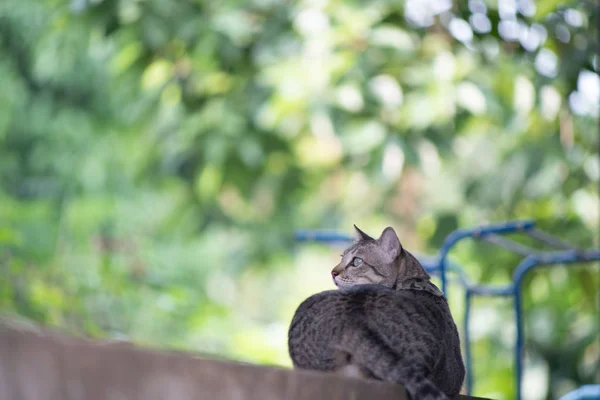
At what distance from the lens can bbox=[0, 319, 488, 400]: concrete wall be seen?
2.81ft

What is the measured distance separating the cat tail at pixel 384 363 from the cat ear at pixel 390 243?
0.85ft

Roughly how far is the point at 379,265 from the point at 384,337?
0.88 feet

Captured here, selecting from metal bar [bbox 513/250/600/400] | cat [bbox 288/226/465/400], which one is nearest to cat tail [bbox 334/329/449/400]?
cat [bbox 288/226/465/400]

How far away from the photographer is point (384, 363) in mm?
1131

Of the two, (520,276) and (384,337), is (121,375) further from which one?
(520,276)

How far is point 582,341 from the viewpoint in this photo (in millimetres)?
3506

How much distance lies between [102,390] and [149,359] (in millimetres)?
60

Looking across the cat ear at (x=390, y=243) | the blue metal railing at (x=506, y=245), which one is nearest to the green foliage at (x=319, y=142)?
the blue metal railing at (x=506, y=245)

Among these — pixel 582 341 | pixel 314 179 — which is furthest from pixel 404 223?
pixel 582 341

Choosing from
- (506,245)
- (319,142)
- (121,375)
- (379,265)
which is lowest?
(121,375)

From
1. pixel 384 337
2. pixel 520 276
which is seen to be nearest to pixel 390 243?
pixel 384 337

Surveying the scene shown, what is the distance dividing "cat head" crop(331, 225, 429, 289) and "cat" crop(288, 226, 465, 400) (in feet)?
0.16

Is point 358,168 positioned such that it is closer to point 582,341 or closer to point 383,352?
point 582,341

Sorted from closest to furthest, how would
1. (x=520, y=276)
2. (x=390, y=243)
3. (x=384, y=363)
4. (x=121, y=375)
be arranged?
(x=121, y=375) < (x=384, y=363) < (x=390, y=243) < (x=520, y=276)
